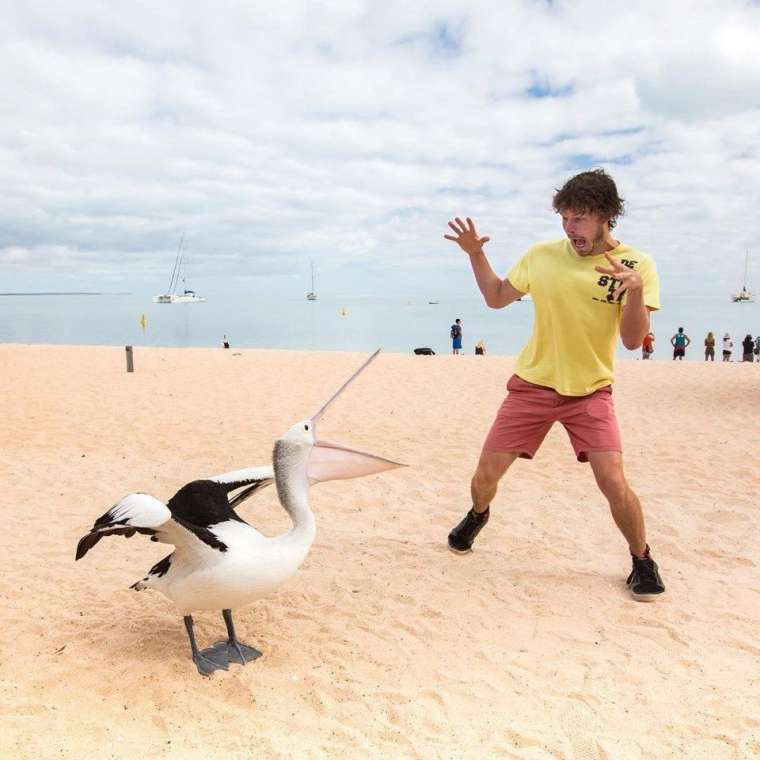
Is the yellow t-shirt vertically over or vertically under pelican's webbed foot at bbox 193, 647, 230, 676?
over

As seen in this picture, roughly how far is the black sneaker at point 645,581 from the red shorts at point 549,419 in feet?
2.42

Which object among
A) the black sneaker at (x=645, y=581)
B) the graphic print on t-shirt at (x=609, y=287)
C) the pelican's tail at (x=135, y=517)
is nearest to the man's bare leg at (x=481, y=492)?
the black sneaker at (x=645, y=581)

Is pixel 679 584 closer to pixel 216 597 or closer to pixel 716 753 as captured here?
pixel 716 753

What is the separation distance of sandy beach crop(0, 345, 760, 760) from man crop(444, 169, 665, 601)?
2.20 feet

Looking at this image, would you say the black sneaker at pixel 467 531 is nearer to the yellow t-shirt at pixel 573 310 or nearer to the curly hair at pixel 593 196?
the yellow t-shirt at pixel 573 310

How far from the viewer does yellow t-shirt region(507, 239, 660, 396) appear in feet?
12.0

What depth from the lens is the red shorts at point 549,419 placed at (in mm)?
3809

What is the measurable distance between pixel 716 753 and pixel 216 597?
2050mm

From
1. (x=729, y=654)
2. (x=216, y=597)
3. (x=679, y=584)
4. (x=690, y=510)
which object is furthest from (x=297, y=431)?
(x=690, y=510)

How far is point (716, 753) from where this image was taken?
2650mm

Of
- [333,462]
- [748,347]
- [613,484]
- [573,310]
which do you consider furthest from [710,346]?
[333,462]

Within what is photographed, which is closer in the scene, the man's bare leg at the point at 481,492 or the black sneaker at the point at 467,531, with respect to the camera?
the man's bare leg at the point at 481,492

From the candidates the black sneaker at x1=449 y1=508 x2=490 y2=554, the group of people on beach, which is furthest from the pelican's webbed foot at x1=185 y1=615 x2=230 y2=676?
the group of people on beach

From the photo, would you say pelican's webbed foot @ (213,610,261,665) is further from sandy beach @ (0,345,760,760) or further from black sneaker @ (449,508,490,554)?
black sneaker @ (449,508,490,554)
